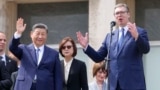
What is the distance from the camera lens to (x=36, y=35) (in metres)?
7.05

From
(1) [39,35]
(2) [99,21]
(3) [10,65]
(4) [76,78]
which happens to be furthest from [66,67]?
(2) [99,21]

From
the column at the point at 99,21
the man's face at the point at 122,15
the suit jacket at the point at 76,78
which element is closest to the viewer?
the man's face at the point at 122,15

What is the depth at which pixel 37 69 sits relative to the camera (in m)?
6.98

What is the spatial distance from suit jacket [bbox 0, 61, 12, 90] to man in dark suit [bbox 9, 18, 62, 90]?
39 centimetres

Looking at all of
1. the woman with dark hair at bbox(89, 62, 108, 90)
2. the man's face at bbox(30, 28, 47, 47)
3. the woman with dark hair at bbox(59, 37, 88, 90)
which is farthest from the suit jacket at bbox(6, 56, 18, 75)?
the woman with dark hair at bbox(89, 62, 108, 90)

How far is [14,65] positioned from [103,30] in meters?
2.50

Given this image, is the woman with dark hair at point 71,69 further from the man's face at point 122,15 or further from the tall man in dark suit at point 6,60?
the man's face at point 122,15

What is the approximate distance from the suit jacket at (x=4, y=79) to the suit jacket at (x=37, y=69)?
39cm

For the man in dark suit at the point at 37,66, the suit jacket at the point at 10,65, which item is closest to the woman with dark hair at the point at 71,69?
the man in dark suit at the point at 37,66

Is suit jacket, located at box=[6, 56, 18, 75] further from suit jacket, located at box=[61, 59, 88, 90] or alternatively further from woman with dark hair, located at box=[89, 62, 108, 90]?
woman with dark hair, located at box=[89, 62, 108, 90]

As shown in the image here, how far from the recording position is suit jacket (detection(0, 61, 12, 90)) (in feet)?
24.2

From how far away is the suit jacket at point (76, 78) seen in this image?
7.66m

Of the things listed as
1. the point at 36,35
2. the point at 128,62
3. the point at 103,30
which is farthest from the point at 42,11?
the point at 128,62

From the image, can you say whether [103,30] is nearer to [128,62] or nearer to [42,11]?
[42,11]
